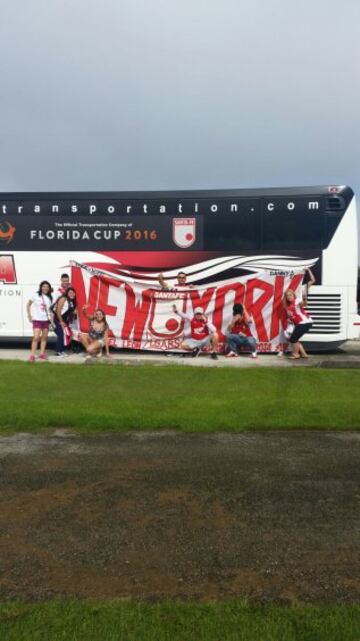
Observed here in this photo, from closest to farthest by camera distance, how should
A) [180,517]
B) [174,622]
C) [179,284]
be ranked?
[174,622] → [180,517] → [179,284]

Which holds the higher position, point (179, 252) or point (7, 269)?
point (179, 252)

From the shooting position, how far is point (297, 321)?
11594 millimetres

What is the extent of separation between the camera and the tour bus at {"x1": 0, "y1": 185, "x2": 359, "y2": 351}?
11945 mm

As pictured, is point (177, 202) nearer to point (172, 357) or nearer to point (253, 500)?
point (172, 357)

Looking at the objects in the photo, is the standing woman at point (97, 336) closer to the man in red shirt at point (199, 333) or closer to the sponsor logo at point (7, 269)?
the man in red shirt at point (199, 333)

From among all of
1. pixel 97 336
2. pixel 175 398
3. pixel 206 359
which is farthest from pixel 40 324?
pixel 175 398

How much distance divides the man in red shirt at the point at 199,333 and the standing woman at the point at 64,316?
2.57 m

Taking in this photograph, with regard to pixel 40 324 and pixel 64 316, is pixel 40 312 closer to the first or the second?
pixel 40 324

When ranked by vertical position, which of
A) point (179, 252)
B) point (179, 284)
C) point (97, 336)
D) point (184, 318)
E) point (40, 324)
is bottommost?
point (97, 336)

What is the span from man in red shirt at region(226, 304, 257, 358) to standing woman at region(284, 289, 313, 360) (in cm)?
87

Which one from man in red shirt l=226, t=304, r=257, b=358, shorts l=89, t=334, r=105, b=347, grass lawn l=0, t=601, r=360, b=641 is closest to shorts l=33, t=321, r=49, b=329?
shorts l=89, t=334, r=105, b=347

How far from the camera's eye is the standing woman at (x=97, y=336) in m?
11.9

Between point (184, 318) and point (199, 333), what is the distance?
0.50 metres

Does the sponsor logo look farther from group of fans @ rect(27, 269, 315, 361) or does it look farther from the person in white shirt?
the person in white shirt
